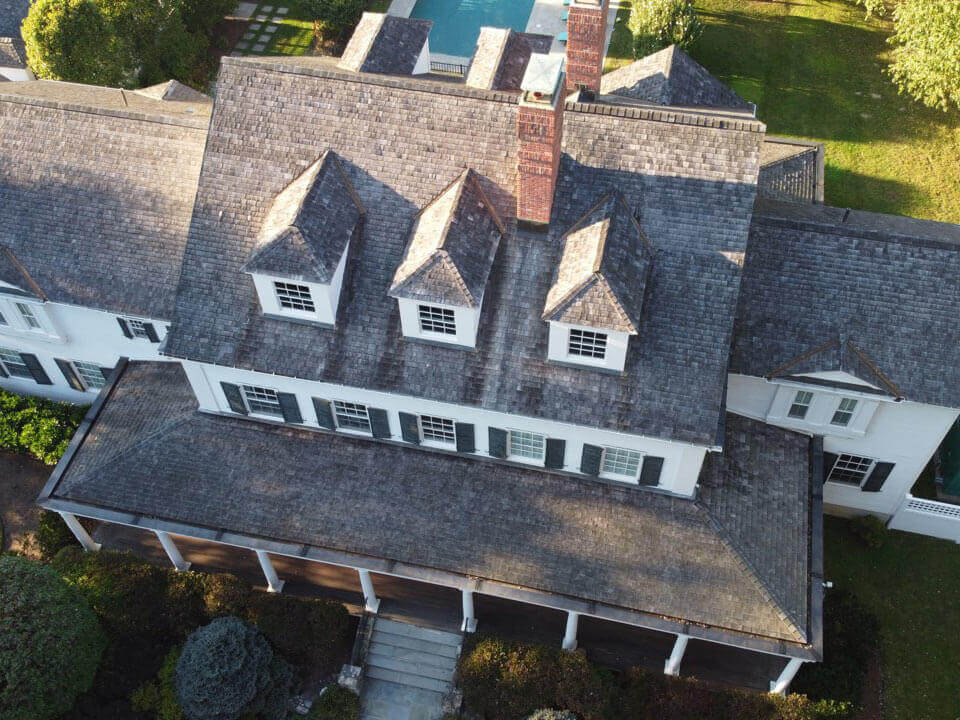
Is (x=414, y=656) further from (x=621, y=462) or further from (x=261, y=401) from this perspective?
(x=261, y=401)

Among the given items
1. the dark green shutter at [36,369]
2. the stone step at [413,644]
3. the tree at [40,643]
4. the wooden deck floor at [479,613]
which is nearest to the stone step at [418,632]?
the stone step at [413,644]

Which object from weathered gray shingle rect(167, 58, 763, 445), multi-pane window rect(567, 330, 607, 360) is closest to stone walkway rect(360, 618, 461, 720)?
weathered gray shingle rect(167, 58, 763, 445)

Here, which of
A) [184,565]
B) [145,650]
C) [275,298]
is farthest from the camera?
[184,565]

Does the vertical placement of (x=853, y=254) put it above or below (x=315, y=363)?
above

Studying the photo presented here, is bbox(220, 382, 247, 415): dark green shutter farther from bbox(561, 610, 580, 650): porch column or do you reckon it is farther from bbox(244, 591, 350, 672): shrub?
bbox(561, 610, 580, 650): porch column

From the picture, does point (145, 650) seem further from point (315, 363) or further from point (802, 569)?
point (802, 569)

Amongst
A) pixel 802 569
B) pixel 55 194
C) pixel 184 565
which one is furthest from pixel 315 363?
pixel 802 569
